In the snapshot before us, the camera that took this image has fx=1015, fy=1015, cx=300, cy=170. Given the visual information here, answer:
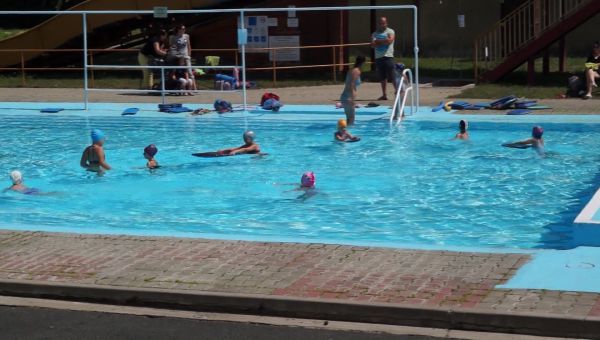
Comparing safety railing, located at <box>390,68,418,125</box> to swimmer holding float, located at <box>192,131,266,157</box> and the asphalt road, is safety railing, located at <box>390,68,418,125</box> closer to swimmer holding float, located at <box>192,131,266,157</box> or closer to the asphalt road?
swimmer holding float, located at <box>192,131,266,157</box>

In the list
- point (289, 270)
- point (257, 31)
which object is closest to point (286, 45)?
point (257, 31)

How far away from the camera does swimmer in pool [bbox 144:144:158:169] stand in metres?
15.9

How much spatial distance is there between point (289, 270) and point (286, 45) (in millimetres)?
19853

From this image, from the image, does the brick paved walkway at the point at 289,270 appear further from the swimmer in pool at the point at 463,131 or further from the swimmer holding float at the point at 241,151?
the swimmer in pool at the point at 463,131

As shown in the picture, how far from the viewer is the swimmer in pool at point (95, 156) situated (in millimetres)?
15492

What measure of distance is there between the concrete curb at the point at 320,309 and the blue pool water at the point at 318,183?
2275 millimetres

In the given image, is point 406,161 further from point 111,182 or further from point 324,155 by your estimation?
point 111,182

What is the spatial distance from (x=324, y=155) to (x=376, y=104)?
462cm

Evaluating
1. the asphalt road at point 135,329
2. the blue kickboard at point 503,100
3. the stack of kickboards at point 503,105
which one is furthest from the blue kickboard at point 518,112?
the asphalt road at point 135,329

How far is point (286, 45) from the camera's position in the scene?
1102 inches

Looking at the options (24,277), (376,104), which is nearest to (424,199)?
(24,277)

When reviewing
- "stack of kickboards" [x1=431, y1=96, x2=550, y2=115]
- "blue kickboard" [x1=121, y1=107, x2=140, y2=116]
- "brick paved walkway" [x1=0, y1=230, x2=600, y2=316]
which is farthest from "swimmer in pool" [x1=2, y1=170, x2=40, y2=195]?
"stack of kickboards" [x1=431, y1=96, x2=550, y2=115]

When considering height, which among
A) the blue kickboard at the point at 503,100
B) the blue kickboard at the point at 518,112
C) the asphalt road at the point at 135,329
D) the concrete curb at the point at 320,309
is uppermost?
the blue kickboard at the point at 503,100

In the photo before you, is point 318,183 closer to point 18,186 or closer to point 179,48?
point 18,186
